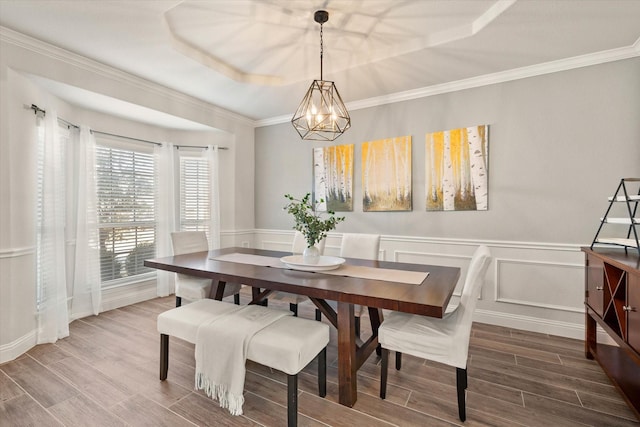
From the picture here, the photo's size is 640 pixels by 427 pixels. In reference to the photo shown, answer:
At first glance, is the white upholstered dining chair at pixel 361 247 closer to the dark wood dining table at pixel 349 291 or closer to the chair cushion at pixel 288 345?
the dark wood dining table at pixel 349 291

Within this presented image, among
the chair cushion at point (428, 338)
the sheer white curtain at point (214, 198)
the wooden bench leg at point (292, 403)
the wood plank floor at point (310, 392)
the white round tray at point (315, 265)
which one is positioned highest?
the sheer white curtain at point (214, 198)

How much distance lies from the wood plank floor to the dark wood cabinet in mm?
116

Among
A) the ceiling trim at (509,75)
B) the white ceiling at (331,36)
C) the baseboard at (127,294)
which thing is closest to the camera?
the white ceiling at (331,36)

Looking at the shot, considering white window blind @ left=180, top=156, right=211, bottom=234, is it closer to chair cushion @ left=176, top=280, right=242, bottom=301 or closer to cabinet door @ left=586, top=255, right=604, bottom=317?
chair cushion @ left=176, top=280, right=242, bottom=301

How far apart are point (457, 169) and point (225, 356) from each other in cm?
297

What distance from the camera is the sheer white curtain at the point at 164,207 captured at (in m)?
4.19

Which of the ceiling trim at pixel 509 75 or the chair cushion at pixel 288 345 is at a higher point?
the ceiling trim at pixel 509 75

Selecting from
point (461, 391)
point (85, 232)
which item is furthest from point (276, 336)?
point (85, 232)

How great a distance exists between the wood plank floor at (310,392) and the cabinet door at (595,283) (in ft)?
1.62

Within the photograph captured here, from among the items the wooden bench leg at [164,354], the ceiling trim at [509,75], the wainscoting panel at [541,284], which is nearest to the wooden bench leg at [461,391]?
the wainscoting panel at [541,284]

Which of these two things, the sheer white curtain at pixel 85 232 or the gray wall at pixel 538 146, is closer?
the gray wall at pixel 538 146

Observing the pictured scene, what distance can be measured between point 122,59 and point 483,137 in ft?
12.4

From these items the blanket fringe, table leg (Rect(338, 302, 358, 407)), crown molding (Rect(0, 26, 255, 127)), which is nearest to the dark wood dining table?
table leg (Rect(338, 302, 358, 407))

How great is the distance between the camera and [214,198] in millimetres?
4590
